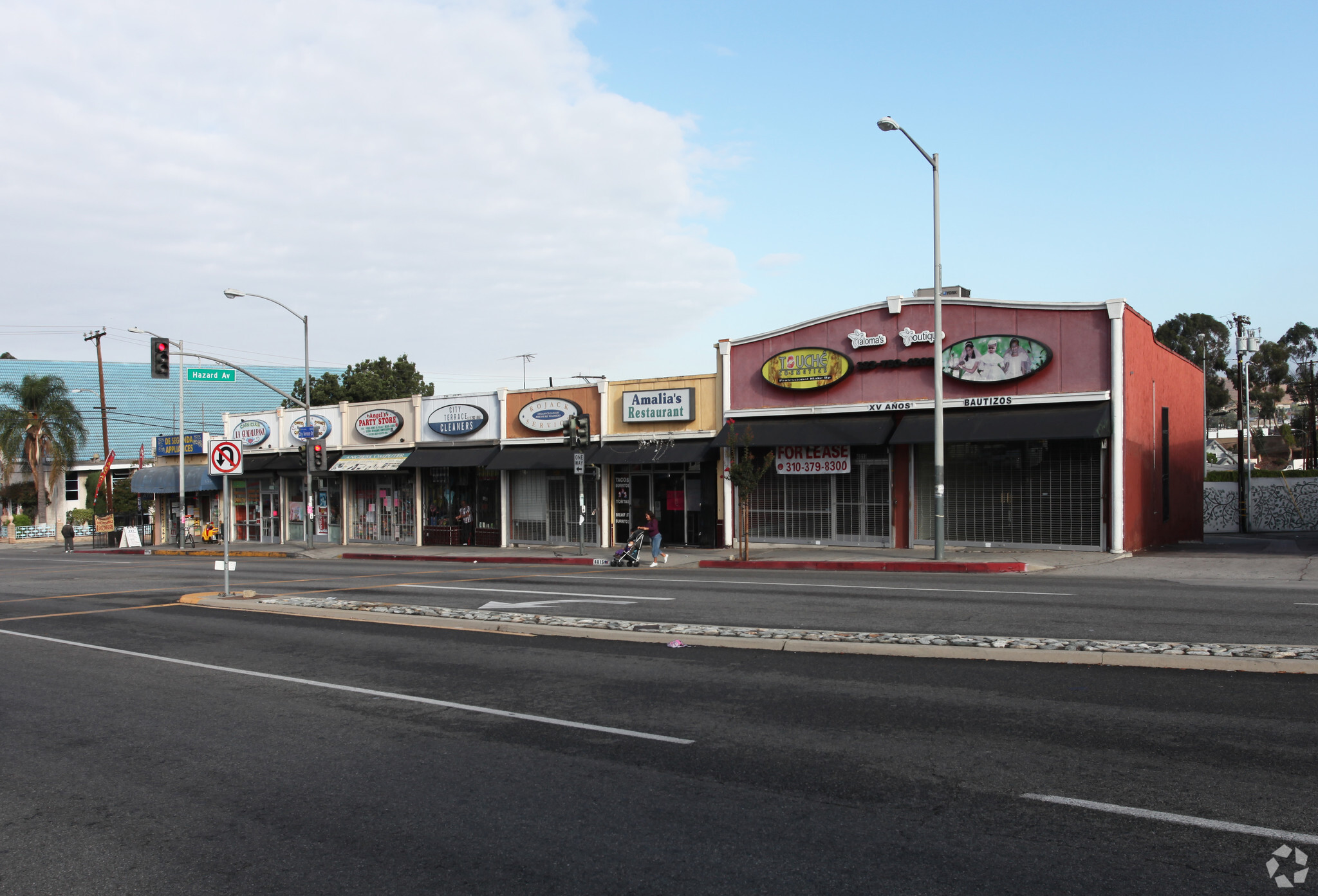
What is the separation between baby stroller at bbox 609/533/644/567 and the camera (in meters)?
24.4

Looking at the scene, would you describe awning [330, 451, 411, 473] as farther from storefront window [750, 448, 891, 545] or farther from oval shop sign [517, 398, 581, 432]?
storefront window [750, 448, 891, 545]

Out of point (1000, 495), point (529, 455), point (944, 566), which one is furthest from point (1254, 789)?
point (529, 455)

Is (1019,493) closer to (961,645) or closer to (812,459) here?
(812,459)

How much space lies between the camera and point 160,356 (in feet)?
97.8

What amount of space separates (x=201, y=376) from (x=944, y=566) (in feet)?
83.4

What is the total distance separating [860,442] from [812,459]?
219 centimetres

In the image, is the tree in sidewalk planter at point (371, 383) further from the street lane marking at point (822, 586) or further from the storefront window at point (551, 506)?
the street lane marking at point (822, 586)

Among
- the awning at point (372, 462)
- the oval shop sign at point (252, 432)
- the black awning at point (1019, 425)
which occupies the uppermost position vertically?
the oval shop sign at point (252, 432)

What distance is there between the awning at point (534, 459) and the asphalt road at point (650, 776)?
2068 centimetres

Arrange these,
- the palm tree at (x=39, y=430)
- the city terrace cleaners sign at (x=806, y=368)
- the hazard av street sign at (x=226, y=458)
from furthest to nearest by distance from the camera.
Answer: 1. the palm tree at (x=39, y=430)
2. the city terrace cleaners sign at (x=806, y=368)
3. the hazard av street sign at (x=226, y=458)

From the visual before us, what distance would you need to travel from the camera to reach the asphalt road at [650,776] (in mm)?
4629

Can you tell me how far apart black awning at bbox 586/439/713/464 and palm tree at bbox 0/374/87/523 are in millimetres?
48933

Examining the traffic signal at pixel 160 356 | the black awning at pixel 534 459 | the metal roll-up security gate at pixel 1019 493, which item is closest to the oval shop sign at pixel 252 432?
the traffic signal at pixel 160 356

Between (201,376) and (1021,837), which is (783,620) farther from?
(201,376)
